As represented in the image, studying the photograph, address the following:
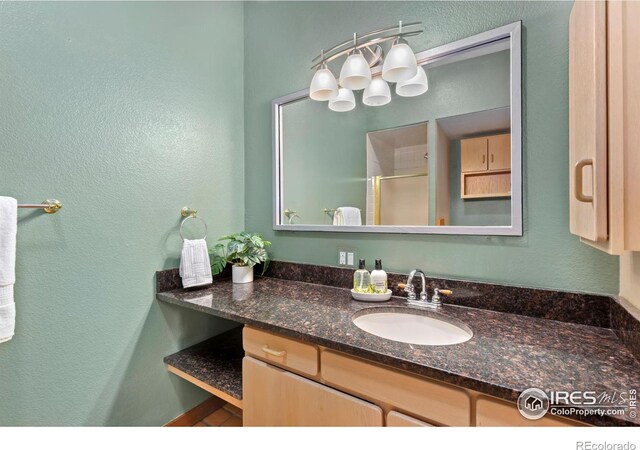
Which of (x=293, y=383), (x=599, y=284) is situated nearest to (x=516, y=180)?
(x=599, y=284)

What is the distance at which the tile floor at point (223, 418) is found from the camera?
1647 mm

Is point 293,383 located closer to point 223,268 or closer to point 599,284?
point 223,268

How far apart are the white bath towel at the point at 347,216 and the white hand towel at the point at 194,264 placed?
29.3 inches

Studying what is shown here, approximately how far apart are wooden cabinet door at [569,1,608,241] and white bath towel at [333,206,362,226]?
35.3 inches

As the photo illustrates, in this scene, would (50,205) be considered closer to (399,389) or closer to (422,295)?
(399,389)

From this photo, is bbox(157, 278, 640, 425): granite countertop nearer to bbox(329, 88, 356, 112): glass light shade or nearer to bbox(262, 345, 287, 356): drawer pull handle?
bbox(262, 345, 287, 356): drawer pull handle

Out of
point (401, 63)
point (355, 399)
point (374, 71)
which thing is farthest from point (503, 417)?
point (374, 71)

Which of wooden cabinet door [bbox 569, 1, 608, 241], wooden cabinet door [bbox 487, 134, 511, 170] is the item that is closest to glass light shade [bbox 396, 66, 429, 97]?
wooden cabinet door [bbox 487, 134, 511, 170]

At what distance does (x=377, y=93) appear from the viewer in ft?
4.75

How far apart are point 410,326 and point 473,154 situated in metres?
0.78

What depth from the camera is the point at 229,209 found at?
1892 mm

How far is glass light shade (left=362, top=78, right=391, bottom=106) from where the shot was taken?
144cm

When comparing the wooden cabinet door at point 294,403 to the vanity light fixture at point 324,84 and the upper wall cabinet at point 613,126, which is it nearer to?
the upper wall cabinet at point 613,126
